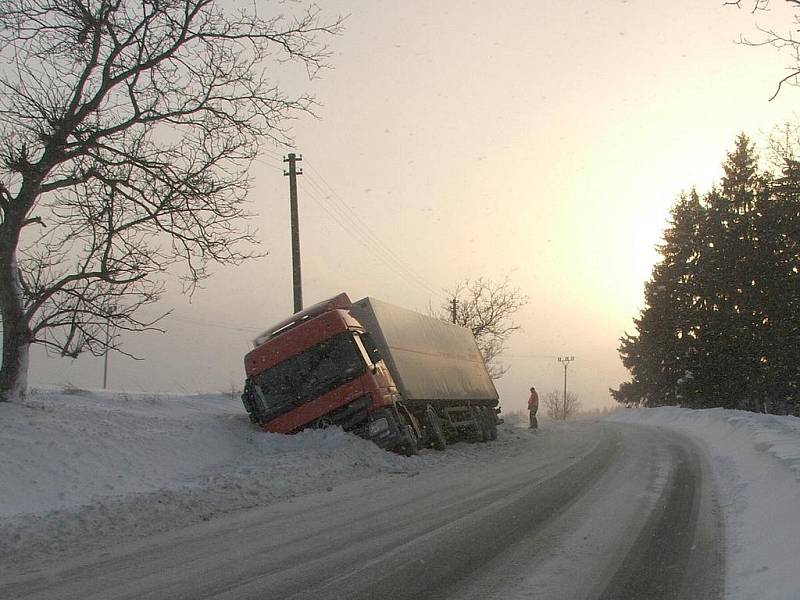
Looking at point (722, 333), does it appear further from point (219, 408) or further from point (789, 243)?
point (219, 408)

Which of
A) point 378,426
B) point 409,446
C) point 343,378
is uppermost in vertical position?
point 343,378

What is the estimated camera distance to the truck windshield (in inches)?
606

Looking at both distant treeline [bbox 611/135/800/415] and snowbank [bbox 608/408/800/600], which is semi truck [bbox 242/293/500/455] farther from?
distant treeline [bbox 611/135/800/415]

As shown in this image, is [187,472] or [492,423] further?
[492,423]

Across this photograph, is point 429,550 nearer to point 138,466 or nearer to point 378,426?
point 138,466

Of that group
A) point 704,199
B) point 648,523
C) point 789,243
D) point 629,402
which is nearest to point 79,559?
point 648,523

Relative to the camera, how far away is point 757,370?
132 feet

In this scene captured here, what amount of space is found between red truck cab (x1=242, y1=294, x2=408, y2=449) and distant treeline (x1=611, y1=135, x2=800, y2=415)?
2517 cm

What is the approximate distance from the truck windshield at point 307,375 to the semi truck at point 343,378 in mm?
21

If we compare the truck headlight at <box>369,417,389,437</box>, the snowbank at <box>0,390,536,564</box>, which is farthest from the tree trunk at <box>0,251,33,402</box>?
the truck headlight at <box>369,417,389,437</box>

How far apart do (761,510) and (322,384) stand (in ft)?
29.6

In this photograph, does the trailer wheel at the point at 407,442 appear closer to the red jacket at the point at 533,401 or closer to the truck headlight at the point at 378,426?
the truck headlight at the point at 378,426

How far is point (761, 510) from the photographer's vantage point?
848 cm

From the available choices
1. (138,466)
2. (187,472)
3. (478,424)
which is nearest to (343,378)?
(187,472)
